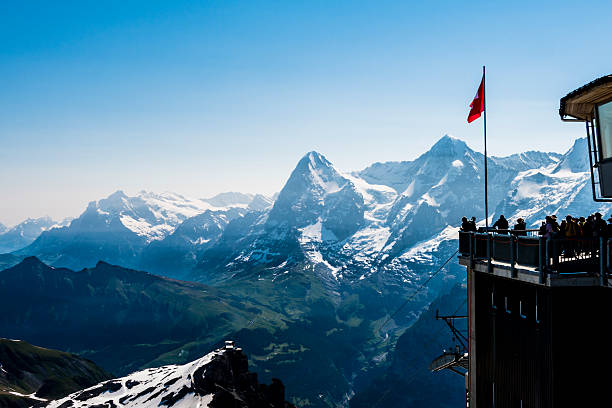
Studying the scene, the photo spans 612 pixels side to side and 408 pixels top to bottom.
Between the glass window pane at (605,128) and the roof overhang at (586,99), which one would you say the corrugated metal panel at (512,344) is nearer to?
the glass window pane at (605,128)

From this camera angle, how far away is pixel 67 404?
116 meters

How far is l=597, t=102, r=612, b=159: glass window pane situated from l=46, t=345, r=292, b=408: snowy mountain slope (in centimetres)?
8979

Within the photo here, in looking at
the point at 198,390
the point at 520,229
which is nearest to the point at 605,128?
the point at 520,229

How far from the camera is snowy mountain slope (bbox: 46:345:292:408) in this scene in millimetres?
102188

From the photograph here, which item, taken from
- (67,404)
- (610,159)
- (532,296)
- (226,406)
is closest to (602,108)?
(610,159)

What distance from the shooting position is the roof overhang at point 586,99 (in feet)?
58.5

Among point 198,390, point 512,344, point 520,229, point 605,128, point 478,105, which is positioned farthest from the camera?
point 198,390

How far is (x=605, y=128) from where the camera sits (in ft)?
64.0

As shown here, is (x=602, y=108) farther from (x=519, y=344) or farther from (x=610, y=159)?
(x=519, y=344)

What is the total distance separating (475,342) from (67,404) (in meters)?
117

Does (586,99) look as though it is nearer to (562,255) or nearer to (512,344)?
(562,255)

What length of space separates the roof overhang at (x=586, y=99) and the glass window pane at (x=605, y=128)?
315mm

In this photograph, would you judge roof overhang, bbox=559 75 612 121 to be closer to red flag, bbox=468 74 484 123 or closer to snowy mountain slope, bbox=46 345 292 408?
red flag, bbox=468 74 484 123

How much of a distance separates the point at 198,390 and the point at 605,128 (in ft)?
327
